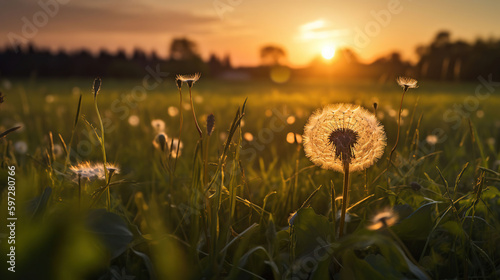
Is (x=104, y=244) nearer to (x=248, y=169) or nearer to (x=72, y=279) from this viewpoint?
A: (x=72, y=279)

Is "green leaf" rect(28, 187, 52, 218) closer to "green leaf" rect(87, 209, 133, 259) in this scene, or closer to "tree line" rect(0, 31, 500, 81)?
"green leaf" rect(87, 209, 133, 259)

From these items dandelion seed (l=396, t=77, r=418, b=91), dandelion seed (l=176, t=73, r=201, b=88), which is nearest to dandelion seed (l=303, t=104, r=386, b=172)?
dandelion seed (l=396, t=77, r=418, b=91)

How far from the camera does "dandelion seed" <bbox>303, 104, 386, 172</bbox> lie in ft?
4.52

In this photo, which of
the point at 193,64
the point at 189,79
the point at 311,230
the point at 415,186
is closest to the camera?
the point at 189,79

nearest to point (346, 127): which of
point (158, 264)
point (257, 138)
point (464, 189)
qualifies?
point (158, 264)

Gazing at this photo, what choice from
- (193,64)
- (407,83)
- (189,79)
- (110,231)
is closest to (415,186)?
(407,83)

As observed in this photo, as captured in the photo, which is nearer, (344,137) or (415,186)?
(344,137)

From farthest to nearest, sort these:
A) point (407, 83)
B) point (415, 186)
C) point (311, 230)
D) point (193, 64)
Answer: point (193, 64) → point (415, 186) → point (407, 83) → point (311, 230)

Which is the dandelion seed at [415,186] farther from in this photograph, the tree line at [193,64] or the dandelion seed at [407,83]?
the tree line at [193,64]

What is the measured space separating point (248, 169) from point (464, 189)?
1.42 metres

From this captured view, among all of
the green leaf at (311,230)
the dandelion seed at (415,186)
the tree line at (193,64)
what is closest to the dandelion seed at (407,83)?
the dandelion seed at (415,186)

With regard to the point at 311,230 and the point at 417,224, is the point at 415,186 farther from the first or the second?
the point at 311,230

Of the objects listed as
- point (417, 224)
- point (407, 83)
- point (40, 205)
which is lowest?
point (417, 224)

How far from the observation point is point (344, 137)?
4.42 ft
